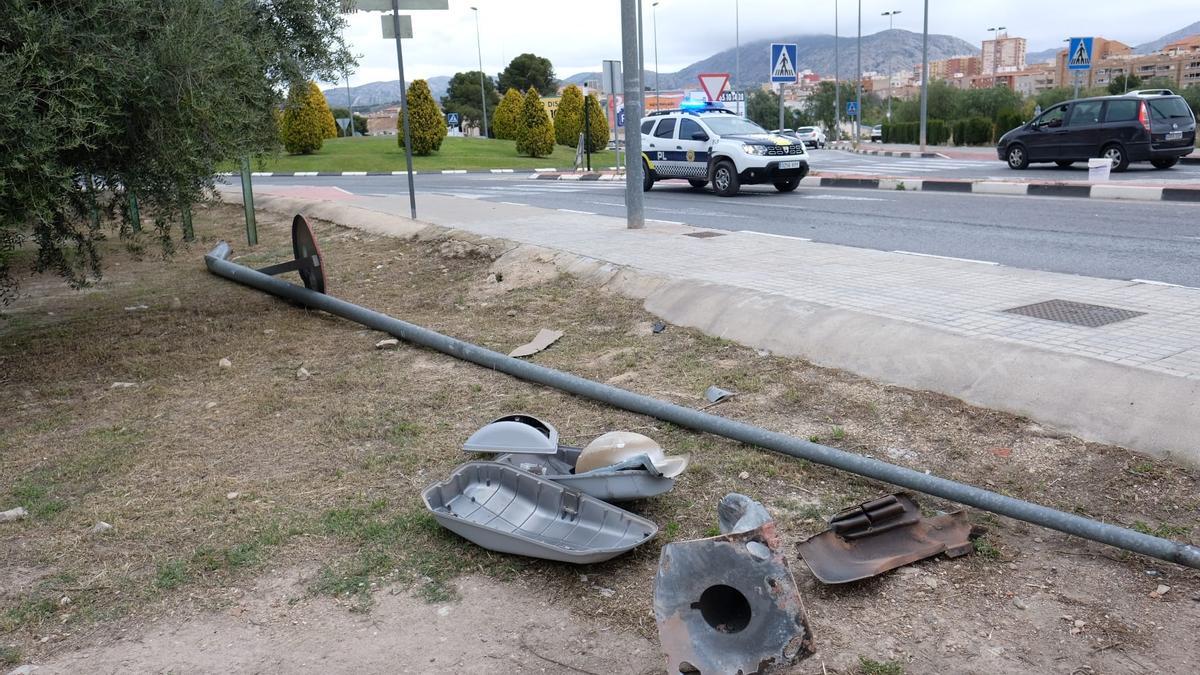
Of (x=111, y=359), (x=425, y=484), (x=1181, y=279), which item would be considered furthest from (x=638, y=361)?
(x=1181, y=279)

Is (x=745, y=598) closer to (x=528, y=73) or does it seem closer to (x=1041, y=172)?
(x=1041, y=172)

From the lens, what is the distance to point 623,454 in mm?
4281

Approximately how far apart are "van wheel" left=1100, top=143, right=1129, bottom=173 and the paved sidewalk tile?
1314cm

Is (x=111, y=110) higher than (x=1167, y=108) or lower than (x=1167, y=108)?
lower

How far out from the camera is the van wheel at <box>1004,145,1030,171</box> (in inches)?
904

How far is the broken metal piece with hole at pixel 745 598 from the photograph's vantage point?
2.89m

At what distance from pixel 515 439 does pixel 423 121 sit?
3628 cm

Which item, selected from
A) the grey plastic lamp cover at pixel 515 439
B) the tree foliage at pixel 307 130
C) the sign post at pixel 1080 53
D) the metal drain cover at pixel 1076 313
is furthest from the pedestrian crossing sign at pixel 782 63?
the grey plastic lamp cover at pixel 515 439

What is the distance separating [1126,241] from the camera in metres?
10.6

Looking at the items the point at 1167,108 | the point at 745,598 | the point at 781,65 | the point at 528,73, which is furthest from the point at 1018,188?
the point at 528,73

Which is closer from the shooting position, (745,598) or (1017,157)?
(745,598)

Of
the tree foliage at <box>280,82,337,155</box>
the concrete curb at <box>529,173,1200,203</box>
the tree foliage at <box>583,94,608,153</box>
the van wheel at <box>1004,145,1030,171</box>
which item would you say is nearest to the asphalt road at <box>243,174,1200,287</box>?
the concrete curb at <box>529,173,1200,203</box>

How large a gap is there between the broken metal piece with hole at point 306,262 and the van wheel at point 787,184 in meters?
12.4

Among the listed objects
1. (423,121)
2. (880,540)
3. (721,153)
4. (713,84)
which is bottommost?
(880,540)
